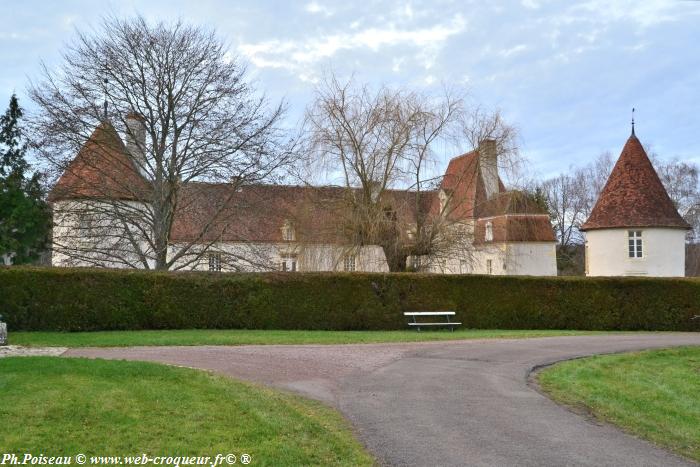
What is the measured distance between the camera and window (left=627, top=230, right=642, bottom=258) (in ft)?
127

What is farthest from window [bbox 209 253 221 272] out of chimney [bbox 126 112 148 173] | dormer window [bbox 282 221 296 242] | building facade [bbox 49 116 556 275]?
chimney [bbox 126 112 148 173]

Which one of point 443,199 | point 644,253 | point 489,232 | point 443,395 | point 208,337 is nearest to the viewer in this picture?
point 443,395

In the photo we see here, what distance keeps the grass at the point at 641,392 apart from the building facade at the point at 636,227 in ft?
75.9

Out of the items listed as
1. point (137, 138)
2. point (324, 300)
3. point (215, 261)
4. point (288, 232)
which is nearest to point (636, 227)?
point (288, 232)

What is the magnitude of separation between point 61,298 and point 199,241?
293 inches

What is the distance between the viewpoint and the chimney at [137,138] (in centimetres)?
2634

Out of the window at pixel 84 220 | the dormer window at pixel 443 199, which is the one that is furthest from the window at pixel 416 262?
the window at pixel 84 220

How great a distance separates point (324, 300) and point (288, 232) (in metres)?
5.99

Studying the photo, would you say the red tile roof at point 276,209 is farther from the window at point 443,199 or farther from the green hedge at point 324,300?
the green hedge at point 324,300

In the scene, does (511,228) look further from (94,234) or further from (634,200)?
(94,234)

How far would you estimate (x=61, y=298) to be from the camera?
21031mm

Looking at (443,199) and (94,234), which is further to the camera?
(443,199)

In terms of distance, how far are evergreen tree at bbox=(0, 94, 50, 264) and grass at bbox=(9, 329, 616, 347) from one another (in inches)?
310

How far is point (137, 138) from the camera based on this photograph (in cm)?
2684
